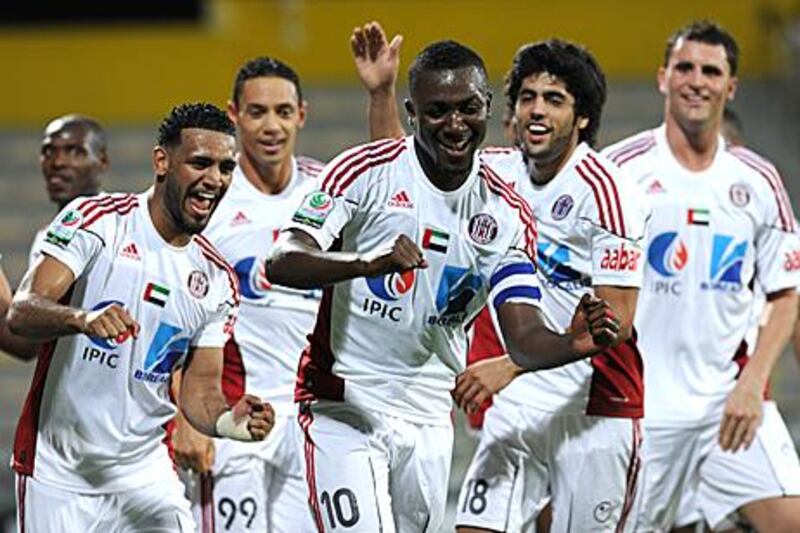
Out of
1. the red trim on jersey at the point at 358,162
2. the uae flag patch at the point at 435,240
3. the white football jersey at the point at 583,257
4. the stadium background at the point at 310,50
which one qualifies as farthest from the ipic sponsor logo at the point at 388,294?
the stadium background at the point at 310,50

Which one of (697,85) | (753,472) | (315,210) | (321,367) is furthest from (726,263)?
(315,210)

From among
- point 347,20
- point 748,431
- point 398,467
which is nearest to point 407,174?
point 398,467

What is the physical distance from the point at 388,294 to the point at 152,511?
1167 millimetres

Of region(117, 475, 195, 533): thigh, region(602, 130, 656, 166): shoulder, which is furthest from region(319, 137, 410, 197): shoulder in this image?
region(602, 130, 656, 166): shoulder

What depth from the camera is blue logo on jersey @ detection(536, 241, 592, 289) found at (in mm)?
7203

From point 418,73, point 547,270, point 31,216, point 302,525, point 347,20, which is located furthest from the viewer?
point 347,20

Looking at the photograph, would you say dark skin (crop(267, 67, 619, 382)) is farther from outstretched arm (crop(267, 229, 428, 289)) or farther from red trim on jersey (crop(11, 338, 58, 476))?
red trim on jersey (crop(11, 338, 58, 476))

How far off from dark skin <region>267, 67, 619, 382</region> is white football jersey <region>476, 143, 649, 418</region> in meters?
0.61

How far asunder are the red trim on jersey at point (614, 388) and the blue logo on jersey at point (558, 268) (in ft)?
1.07

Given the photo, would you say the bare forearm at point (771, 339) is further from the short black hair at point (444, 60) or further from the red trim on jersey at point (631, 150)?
the short black hair at point (444, 60)

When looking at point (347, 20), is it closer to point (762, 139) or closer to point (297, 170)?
point (762, 139)

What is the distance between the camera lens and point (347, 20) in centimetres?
1739

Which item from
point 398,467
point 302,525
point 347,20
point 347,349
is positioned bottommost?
point 302,525

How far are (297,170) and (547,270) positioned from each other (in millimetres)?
1491
